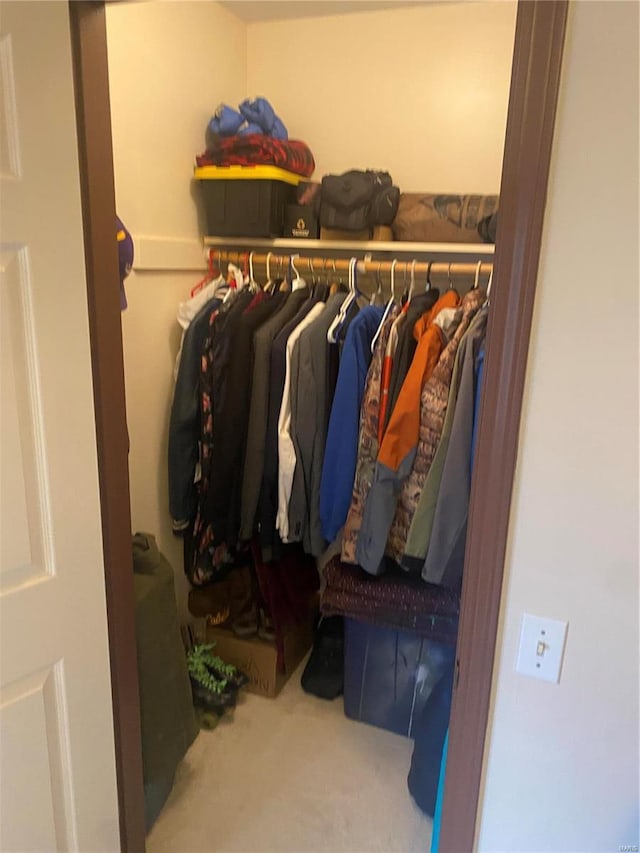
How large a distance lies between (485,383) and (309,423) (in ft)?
3.85

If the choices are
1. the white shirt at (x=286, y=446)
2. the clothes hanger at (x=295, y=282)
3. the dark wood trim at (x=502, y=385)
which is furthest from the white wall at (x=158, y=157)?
the dark wood trim at (x=502, y=385)

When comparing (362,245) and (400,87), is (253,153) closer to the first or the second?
(362,245)

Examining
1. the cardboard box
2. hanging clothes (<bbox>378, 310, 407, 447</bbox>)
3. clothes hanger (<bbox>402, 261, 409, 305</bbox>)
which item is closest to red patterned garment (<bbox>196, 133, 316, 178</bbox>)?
clothes hanger (<bbox>402, 261, 409, 305</bbox>)

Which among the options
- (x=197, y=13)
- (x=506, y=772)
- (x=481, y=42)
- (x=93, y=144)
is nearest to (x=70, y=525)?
(x=93, y=144)

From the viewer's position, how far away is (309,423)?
7.11ft

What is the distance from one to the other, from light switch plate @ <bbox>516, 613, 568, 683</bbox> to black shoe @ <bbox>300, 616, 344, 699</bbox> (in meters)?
1.57

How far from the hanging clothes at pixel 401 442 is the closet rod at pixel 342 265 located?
8.6 inches

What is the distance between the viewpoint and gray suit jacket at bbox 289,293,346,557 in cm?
215

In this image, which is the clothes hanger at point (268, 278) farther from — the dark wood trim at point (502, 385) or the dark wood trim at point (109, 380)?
the dark wood trim at point (502, 385)

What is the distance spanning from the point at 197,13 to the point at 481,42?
39.1 inches

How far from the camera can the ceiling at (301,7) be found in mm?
2322

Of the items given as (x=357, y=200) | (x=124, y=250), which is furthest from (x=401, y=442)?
(x=124, y=250)

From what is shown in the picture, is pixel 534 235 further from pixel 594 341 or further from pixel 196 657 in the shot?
pixel 196 657

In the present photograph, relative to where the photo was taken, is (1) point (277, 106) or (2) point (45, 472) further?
(1) point (277, 106)
